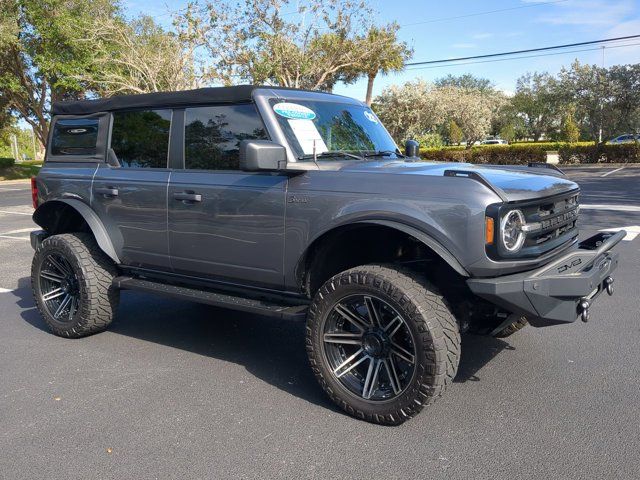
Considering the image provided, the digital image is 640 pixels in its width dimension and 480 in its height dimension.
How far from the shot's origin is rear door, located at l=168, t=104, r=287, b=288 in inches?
149

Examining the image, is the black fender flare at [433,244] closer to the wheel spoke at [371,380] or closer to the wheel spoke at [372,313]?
the wheel spoke at [372,313]

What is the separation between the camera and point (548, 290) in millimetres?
3080

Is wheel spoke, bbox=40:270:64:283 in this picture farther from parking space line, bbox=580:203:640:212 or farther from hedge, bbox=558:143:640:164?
hedge, bbox=558:143:640:164

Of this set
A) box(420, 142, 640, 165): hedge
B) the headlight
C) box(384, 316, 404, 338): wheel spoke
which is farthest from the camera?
box(420, 142, 640, 165): hedge

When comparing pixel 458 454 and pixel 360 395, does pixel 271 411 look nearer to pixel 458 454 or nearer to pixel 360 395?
pixel 360 395

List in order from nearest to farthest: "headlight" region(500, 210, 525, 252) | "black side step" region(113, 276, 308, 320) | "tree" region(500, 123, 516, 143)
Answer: "headlight" region(500, 210, 525, 252), "black side step" region(113, 276, 308, 320), "tree" region(500, 123, 516, 143)

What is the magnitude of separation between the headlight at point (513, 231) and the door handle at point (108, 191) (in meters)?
3.04

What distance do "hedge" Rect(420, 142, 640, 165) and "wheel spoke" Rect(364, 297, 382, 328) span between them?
1153 inches

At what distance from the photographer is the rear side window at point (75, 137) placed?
16.4ft

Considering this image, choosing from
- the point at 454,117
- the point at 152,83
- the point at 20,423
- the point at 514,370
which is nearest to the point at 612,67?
the point at 454,117

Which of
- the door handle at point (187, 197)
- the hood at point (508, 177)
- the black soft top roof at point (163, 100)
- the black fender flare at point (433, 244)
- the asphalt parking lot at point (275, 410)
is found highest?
the black soft top roof at point (163, 100)

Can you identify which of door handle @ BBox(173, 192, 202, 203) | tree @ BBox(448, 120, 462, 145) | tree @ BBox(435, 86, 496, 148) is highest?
tree @ BBox(435, 86, 496, 148)

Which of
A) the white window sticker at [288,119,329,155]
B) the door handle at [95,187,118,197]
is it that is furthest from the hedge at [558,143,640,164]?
the door handle at [95,187,118,197]

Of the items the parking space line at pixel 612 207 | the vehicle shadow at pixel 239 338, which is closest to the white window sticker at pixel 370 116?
the vehicle shadow at pixel 239 338
